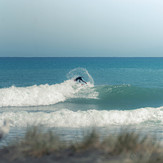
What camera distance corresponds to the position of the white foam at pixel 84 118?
1213 cm

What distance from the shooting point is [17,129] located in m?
10.6

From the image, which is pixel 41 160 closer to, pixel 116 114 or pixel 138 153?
pixel 138 153

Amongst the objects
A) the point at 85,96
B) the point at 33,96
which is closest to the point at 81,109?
the point at 33,96

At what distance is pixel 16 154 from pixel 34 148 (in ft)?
1.11

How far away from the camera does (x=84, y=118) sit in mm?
13008

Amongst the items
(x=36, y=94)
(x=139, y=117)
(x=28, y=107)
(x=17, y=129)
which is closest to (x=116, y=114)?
(x=139, y=117)

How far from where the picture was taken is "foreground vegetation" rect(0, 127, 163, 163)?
4.58 meters

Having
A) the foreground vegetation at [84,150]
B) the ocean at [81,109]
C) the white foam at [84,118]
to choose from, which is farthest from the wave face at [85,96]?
the foreground vegetation at [84,150]

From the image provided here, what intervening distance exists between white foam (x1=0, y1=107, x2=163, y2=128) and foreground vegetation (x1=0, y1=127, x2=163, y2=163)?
21.4ft

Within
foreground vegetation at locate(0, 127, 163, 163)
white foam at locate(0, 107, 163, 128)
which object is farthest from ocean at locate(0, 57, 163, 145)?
foreground vegetation at locate(0, 127, 163, 163)

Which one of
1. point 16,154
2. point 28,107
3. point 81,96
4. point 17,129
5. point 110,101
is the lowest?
point 16,154

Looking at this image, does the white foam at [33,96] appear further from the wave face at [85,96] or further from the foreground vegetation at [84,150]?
the foreground vegetation at [84,150]

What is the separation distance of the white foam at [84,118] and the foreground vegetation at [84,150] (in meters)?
6.53

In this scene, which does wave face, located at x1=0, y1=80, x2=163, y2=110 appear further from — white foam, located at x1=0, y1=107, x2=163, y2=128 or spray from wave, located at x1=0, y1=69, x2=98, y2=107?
white foam, located at x1=0, y1=107, x2=163, y2=128
